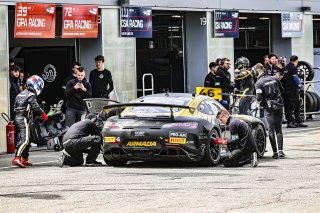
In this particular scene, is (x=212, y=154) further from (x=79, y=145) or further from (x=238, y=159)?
(x=79, y=145)

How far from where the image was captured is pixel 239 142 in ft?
56.3

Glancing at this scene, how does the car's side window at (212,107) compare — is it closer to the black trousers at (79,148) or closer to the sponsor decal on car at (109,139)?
the sponsor decal on car at (109,139)

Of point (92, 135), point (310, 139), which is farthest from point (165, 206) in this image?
point (310, 139)

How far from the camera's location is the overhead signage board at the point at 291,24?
3303cm

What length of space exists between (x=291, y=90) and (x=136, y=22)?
4.67 metres

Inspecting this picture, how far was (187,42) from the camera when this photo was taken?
30297 mm

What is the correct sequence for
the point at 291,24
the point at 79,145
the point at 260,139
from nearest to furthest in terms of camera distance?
1. the point at 79,145
2. the point at 260,139
3. the point at 291,24

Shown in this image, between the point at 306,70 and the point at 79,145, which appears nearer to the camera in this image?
the point at 79,145

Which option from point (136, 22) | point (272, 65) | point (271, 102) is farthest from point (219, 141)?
point (136, 22)

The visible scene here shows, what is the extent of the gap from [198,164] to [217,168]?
0.69 meters

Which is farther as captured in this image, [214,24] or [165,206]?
[214,24]

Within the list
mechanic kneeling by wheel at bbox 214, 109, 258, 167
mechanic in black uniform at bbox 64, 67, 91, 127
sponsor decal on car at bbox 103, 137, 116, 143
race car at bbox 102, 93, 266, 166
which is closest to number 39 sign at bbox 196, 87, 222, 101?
mechanic in black uniform at bbox 64, 67, 91, 127

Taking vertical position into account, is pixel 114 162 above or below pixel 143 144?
below

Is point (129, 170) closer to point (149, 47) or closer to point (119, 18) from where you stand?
point (119, 18)
